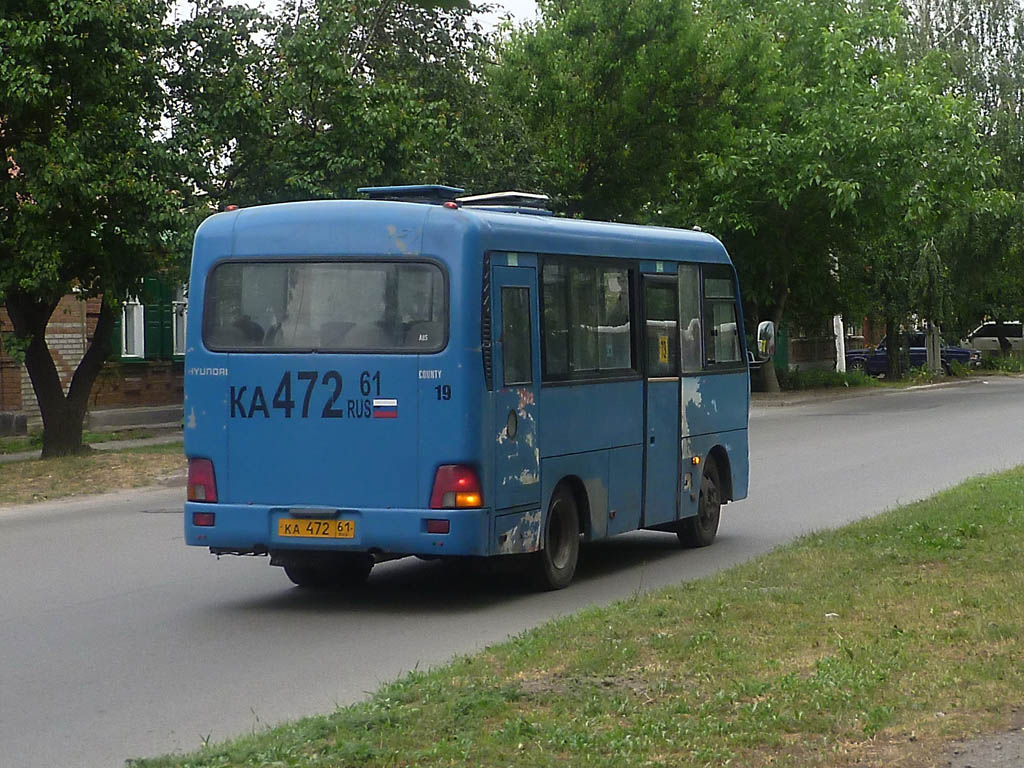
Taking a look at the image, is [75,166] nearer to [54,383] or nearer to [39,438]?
[54,383]

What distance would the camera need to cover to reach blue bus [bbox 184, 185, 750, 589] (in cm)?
1069

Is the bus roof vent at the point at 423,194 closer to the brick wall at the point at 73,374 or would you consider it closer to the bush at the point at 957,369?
the brick wall at the point at 73,374

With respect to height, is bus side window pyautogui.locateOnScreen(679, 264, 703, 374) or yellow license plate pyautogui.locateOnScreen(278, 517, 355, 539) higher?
bus side window pyautogui.locateOnScreen(679, 264, 703, 374)

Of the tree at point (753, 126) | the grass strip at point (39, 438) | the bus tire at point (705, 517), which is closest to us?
the bus tire at point (705, 517)

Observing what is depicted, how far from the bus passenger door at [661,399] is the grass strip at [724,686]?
2220 mm

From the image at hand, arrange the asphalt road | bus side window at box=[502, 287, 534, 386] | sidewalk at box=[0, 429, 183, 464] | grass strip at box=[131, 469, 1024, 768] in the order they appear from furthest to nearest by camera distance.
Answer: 1. sidewalk at box=[0, 429, 183, 464]
2. bus side window at box=[502, 287, 534, 386]
3. the asphalt road
4. grass strip at box=[131, 469, 1024, 768]

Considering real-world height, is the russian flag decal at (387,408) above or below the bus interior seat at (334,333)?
below

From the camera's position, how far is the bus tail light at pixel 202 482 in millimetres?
11125

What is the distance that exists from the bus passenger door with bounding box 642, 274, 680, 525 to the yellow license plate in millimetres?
3015

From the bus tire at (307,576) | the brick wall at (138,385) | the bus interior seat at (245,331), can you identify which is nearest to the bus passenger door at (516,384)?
the bus interior seat at (245,331)

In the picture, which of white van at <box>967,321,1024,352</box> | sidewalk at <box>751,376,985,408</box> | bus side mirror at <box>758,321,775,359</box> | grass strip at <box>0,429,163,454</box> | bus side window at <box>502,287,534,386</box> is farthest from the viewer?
white van at <box>967,321,1024,352</box>

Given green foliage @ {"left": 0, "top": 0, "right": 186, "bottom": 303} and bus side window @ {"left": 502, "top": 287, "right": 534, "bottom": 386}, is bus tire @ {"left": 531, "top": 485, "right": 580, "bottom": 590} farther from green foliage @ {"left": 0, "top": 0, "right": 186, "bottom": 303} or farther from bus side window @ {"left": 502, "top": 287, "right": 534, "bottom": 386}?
green foliage @ {"left": 0, "top": 0, "right": 186, "bottom": 303}

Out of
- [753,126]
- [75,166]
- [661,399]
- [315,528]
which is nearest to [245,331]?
[315,528]

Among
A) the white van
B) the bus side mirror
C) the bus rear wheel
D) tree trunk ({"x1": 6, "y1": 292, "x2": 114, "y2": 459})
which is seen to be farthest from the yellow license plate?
the white van
